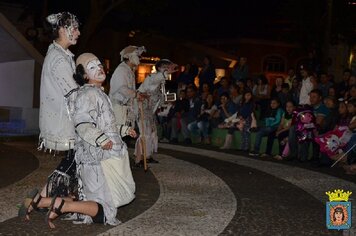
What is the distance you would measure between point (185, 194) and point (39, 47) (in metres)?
17.5

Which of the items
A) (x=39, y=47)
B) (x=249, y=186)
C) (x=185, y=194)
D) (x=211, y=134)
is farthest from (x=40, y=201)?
(x=39, y=47)

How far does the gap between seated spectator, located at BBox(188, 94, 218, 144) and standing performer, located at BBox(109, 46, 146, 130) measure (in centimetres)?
613

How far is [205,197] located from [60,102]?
8.12ft

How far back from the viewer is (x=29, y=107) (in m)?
17.0

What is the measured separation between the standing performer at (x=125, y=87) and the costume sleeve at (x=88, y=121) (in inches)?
130

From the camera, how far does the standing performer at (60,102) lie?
5.81 m

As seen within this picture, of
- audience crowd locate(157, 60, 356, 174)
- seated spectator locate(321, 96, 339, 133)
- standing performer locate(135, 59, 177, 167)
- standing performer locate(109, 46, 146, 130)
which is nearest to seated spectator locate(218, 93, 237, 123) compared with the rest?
audience crowd locate(157, 60, 356, 174)

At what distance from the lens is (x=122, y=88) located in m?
8.95

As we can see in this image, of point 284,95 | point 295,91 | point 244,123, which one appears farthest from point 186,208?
point 295,91

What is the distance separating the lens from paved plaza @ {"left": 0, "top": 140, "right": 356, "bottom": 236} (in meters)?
5.73

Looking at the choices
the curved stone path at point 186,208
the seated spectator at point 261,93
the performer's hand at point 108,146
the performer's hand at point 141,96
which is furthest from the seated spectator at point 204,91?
the performer's hand at point 108,146

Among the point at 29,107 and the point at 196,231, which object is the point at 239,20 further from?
the point at 196,231

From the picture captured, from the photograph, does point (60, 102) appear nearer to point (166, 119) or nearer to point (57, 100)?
point (57, 100)

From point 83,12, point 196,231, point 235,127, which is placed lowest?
point 196,231
